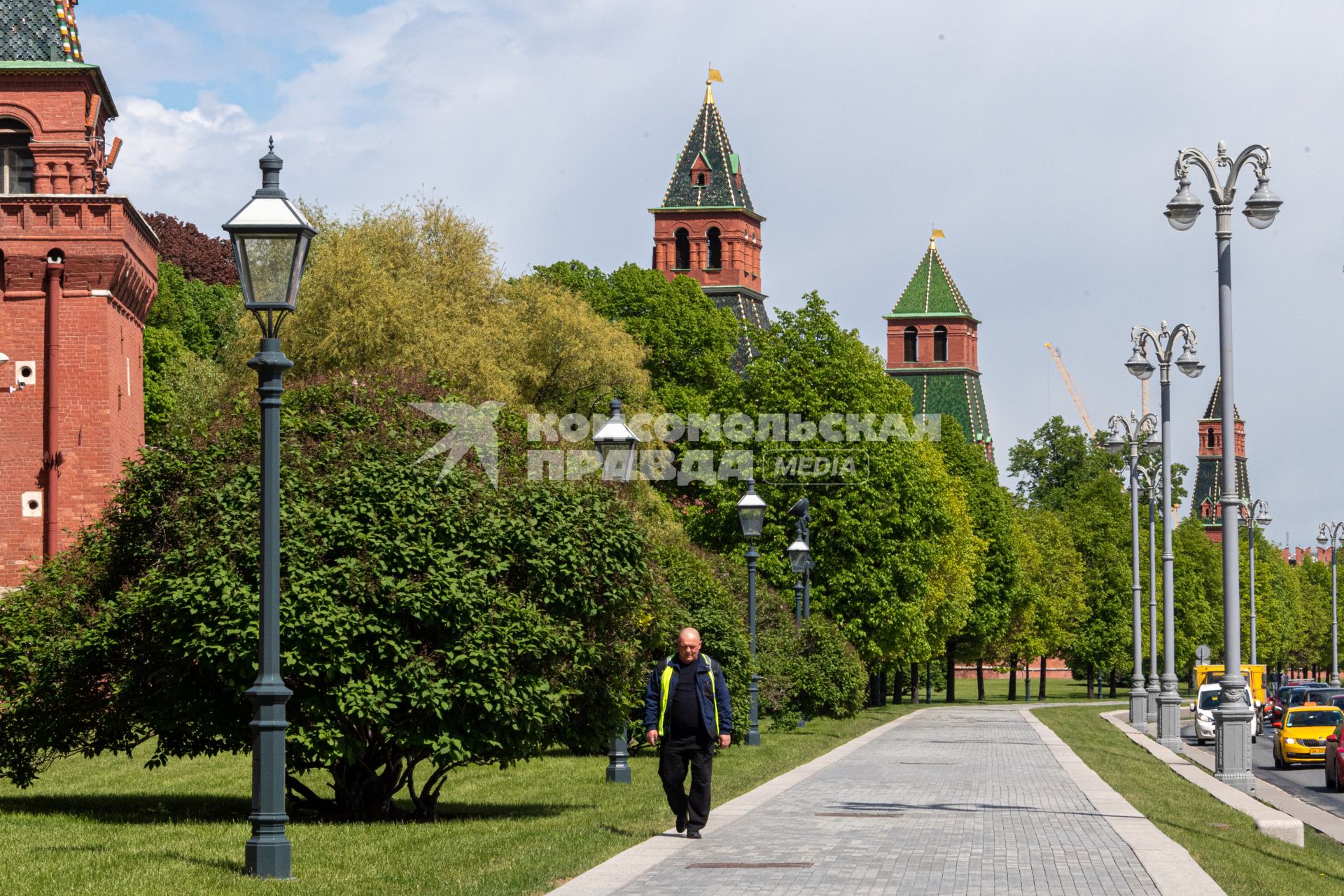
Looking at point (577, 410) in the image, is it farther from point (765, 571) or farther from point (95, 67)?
point (95, 67)

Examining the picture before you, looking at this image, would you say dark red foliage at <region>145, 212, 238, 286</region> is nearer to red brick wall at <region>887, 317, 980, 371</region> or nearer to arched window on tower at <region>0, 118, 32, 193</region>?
arched window on tower at <region>0, 118, 32, 193</region>

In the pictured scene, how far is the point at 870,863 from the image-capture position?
1234 centimetres

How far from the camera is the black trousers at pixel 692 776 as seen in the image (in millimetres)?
14102

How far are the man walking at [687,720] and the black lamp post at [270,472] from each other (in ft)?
11.6

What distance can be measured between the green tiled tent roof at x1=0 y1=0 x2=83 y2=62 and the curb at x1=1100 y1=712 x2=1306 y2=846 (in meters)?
33.5

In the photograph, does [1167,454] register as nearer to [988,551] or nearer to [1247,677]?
[1247,677]

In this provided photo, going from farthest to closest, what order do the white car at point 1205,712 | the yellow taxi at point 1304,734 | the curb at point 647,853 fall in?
1. the white car at point 1205,712
2. the yellow taxi at point 1304,734
3. the curb at point 647,853

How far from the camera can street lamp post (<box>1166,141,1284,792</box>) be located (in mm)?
20906


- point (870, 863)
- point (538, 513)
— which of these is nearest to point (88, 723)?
point (538, 513)

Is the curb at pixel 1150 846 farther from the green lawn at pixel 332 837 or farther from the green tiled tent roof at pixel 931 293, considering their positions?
the green tiled tent roof at pixel 931 293

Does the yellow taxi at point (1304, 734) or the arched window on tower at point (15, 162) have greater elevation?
the arched window on tower at point (15, 162)

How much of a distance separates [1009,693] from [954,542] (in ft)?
107

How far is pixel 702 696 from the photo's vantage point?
14.5 meters

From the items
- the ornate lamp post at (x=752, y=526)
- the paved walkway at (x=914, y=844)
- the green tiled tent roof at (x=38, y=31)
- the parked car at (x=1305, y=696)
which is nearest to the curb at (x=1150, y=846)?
the paved walkway at (x=914, y=844)
